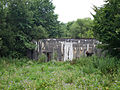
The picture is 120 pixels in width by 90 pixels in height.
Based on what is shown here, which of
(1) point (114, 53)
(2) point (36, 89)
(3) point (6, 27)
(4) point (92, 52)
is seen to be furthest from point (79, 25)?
(2) point (36, 89)

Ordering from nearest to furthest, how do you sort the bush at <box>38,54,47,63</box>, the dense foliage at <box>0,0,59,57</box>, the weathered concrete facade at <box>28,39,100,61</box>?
1. the dense foliage at <box>0,0,59,57</box>
2. the bush at <box>38,54,47,63</box>
3. the weathered concrete facade at <box>28,39,100,61</box>

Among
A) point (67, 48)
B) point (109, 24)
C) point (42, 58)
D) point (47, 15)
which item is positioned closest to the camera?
point (109, 24)

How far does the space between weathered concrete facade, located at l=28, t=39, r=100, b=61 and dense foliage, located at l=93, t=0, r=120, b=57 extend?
5632mm

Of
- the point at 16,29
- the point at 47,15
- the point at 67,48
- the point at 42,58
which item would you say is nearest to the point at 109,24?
the point at 67,48

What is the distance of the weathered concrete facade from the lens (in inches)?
583

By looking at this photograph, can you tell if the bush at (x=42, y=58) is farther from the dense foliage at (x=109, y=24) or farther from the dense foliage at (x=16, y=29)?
the dense foliage at (x=109, y=24)

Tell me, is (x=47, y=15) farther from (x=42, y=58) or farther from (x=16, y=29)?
(x=42, y=58)

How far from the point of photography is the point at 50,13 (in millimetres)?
24000

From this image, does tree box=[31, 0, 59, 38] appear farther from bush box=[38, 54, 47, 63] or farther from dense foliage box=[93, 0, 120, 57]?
dense foliage box=[93, 0, 120, 57]

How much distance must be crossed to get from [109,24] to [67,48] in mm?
7274

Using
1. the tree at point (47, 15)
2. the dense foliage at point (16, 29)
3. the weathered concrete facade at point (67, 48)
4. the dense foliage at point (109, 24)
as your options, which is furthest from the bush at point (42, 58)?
the tree at point (47, 15)

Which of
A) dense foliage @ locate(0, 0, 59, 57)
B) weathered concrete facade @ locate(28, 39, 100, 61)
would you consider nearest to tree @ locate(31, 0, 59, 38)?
dense foliage @ locate(0, 0, 59, 57)

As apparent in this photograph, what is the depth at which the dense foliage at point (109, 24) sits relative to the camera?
7747mm

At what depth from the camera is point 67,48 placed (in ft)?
48.6
